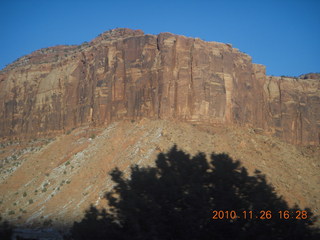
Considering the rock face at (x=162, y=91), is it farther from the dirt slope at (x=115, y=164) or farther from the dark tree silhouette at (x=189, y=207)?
the dark tree silhouette at (x=189, y=207)

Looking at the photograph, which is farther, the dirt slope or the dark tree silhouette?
the dirt slope

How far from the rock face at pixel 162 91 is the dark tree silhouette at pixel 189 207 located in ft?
33.2

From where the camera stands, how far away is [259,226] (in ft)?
108

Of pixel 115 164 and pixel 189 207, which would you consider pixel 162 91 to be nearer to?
pixel 115 164

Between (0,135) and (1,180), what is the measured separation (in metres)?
18.3

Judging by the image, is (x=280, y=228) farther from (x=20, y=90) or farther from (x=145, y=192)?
(x=20, y=90)

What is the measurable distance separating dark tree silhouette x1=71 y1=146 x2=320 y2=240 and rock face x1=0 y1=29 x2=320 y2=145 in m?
10.1

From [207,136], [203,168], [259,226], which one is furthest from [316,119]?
[259,226]

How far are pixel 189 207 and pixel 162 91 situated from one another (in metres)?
16.3

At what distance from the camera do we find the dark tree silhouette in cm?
3281
